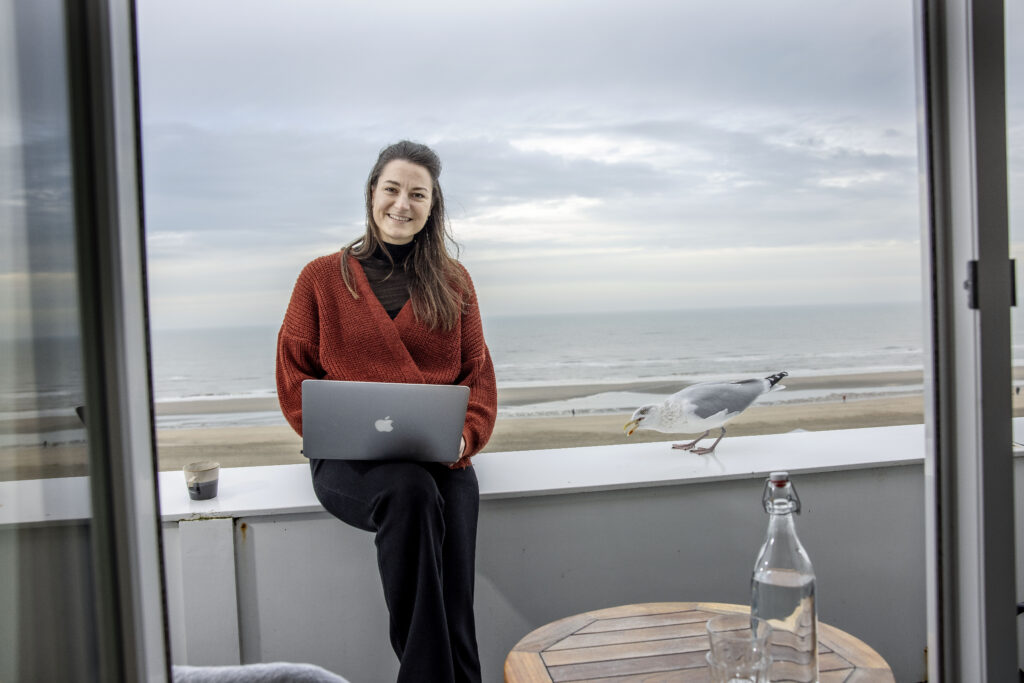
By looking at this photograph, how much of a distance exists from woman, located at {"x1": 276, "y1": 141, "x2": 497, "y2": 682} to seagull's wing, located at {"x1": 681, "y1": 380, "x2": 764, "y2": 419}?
679mm

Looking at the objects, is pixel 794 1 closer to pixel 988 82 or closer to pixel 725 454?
pixel 725 454

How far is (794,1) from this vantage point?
49.3ft

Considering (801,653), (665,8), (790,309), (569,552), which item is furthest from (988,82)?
(790,309)

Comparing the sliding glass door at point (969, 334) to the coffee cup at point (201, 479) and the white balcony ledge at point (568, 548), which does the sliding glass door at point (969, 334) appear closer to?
the white balcony ledge at point (568, 548)

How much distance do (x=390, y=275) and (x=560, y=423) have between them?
340 inches

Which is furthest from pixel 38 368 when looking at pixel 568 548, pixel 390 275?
pixel 568 548

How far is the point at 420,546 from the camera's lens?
165 cm

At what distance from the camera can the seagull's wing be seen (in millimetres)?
2357

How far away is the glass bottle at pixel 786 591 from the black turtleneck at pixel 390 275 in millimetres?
1289

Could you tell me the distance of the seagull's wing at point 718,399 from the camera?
2.36 meters

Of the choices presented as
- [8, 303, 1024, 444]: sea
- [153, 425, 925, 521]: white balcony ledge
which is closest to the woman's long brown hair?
[153, 425, 925, 521]: white balcony ledge

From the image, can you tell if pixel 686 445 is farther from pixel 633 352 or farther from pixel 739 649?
pixel 633 352

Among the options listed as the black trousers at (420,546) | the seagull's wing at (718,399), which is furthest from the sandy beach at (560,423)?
the black trousers at (420,546)

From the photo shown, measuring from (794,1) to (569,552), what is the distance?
15.8 meters
